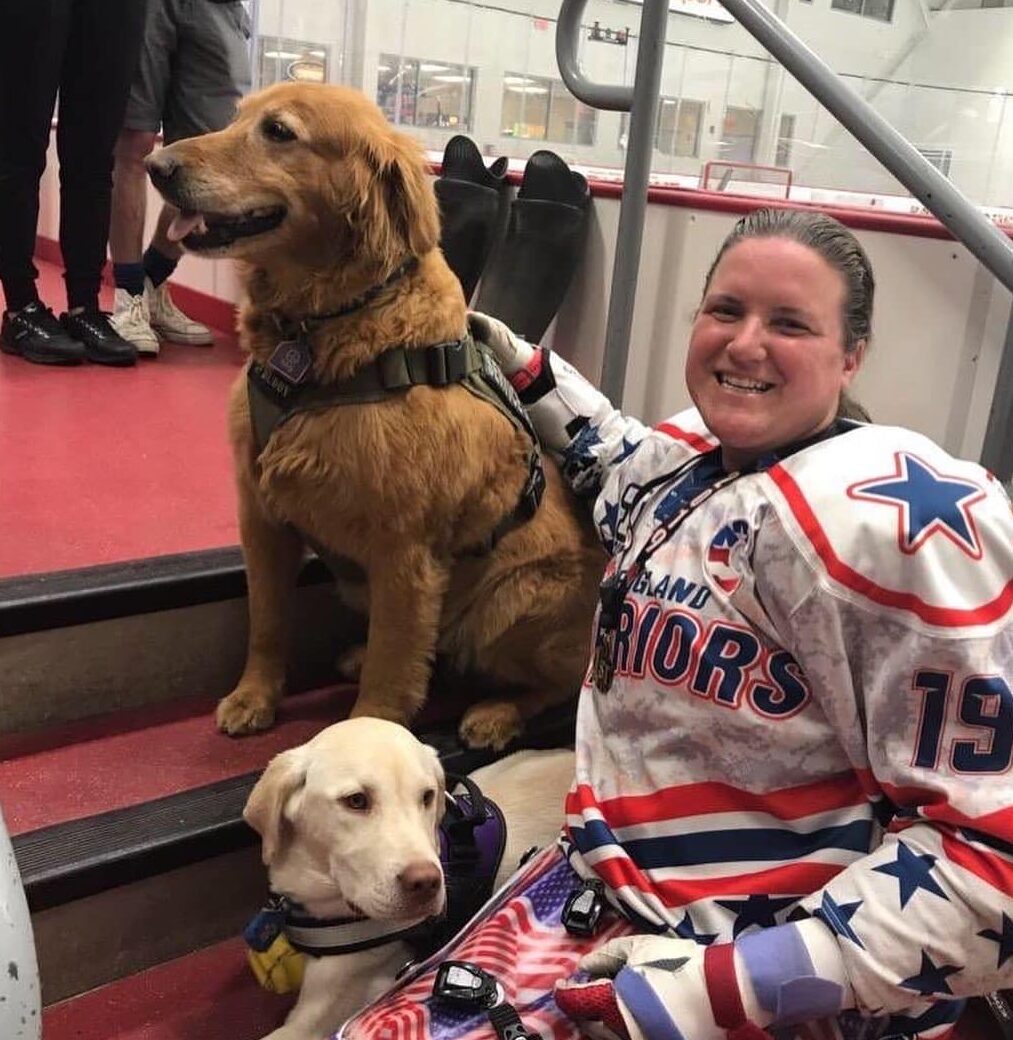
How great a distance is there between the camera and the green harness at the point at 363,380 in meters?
1.62

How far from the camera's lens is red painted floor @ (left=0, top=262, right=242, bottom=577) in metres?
2.07

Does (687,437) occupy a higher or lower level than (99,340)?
higher

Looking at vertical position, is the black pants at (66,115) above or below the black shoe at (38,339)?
above

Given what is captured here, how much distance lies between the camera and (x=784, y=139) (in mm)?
4965

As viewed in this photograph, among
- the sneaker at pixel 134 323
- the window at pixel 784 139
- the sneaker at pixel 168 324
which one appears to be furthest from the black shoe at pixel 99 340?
the window at pixel 784 139

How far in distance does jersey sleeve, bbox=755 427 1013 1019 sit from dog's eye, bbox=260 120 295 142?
3.34 feet

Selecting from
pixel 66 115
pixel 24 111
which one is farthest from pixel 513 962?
pixel 66 115

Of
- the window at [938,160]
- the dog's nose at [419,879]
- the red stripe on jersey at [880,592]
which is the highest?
the window at [938,160]

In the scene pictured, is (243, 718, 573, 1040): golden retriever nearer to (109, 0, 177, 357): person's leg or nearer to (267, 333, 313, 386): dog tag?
(267, 333, 313, 386): dog tag

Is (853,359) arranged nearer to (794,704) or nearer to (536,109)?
(794,704)

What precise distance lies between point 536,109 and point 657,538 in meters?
4.29

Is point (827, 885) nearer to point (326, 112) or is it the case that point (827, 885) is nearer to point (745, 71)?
point (326, 112)

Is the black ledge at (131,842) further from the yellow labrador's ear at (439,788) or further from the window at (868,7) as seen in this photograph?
the window at (868,7)

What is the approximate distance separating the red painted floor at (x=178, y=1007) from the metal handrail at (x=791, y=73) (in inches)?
59.0
